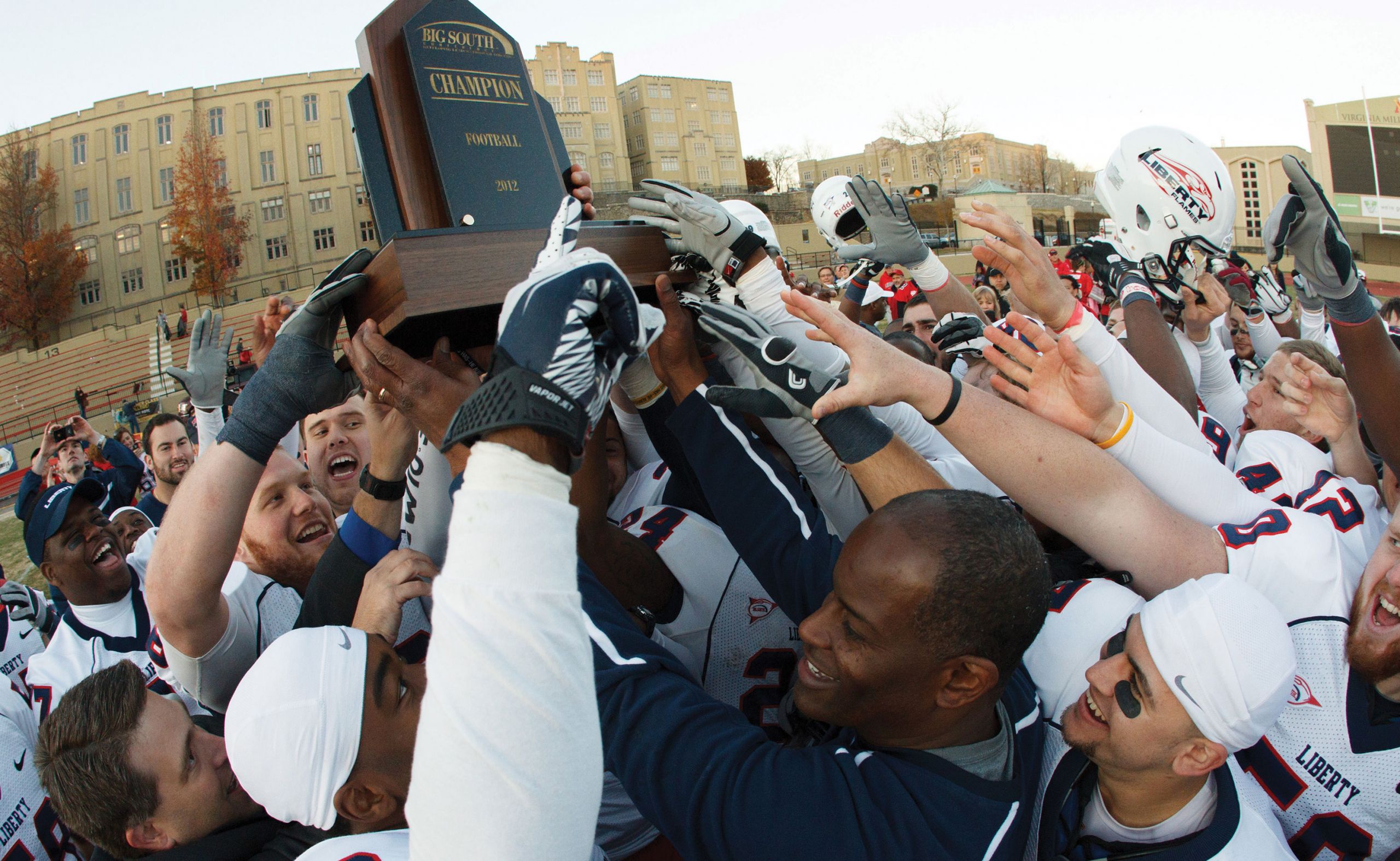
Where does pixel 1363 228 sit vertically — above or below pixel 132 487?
above

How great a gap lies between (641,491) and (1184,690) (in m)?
2.08

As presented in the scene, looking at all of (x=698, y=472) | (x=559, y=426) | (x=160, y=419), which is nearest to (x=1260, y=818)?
(x=698, y=472)

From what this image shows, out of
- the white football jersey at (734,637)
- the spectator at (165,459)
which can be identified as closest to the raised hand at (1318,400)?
the white football jersey at (734,637)

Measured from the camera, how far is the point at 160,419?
17.3 ft

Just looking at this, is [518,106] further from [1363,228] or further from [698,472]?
[1363,228]

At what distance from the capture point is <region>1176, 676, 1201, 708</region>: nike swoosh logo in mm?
1554

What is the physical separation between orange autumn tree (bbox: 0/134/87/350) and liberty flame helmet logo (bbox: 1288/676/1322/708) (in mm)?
54813

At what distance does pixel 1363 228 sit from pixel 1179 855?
36737 mm

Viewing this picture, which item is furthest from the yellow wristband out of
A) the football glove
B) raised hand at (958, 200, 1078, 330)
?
the football glove

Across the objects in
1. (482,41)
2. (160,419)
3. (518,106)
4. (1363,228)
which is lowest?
(160,419)

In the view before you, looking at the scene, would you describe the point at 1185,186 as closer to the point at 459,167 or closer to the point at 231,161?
the point at 459,167

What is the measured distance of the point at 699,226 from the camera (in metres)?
2.17

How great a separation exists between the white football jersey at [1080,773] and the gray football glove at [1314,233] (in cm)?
152

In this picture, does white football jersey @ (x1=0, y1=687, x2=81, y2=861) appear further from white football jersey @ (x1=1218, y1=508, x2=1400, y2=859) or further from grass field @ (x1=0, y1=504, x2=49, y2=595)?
grass field @ (x1=0, y1=504, x2=49, y2=595)
